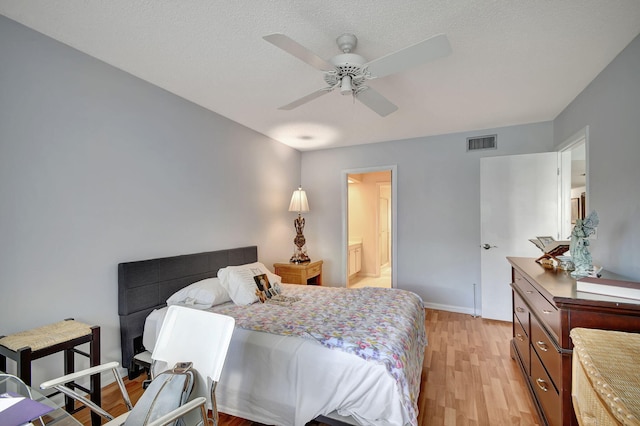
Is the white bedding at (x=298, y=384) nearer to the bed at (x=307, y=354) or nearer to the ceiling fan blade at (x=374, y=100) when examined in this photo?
the bed at (x=307, y=354)

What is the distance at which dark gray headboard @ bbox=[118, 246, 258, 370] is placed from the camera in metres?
2.34

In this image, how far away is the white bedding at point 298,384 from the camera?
5.11ft

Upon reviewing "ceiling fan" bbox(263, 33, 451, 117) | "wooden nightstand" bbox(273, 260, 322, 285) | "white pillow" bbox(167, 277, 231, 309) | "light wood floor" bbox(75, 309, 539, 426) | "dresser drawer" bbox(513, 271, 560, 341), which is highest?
"ceiling fan" bbox(263, 33, 451, 117)

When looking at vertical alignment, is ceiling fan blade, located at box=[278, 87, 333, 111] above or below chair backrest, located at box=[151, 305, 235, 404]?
above

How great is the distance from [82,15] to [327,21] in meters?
1.48

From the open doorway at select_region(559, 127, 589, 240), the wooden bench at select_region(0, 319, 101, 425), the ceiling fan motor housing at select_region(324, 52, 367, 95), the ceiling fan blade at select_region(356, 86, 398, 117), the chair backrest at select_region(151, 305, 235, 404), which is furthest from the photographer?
the open doorway at select_region(559, 127, 589, 240)

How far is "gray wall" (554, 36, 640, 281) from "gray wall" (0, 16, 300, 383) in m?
3.56

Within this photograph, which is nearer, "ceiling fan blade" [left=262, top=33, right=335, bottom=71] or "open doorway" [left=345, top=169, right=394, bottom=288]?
"ceiling fan blade" [left=262, top=33, right=335, bottom=71]

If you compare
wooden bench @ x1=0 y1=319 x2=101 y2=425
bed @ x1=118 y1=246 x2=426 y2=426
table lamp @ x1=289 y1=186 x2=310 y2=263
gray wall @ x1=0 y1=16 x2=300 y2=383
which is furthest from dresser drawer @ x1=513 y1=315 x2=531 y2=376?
gray wall @ x1=0 y1=16 x2=300 y2=383

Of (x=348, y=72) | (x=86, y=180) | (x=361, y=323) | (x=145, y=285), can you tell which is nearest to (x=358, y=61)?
(x=348, y=72)

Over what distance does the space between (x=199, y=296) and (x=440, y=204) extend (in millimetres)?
3361

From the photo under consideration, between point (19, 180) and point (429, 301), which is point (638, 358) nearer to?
point (19, 180)

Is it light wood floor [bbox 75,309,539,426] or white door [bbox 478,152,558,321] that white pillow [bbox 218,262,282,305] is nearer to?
light wood floor [bbox 75,309,539,426]

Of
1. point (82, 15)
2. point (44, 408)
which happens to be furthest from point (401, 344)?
point (82, 15)
